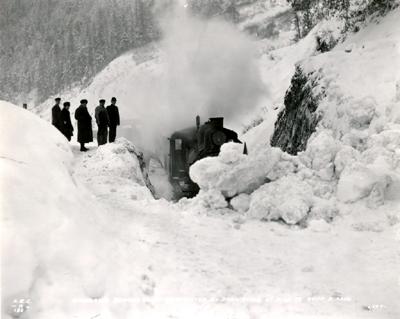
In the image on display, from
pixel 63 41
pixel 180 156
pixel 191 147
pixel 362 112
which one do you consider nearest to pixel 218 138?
pixel 191 147

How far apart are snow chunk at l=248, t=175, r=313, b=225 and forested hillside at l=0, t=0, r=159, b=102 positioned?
54.6 metres

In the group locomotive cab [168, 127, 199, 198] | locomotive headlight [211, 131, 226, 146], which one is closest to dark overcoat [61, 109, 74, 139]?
locomotive cab [168, 127, 199, 198]

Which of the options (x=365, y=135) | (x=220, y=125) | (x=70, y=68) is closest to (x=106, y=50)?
(x=70, y=68)

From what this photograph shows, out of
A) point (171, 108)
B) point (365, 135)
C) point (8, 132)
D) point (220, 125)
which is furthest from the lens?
point (171, 108)

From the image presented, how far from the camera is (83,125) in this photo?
13508 millimetres

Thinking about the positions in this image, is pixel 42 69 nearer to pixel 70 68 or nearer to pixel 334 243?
pixel 70 68

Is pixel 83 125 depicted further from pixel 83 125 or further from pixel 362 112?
pixel 362 112

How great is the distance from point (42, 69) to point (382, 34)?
5492cm

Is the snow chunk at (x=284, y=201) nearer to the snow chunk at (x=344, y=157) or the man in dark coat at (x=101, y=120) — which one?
the snow chunk at (x=344, y=157)

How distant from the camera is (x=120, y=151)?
38.2 ft

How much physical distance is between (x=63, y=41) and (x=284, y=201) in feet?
203

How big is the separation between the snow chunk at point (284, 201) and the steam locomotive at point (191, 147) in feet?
17.5

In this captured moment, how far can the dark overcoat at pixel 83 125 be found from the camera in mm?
13445

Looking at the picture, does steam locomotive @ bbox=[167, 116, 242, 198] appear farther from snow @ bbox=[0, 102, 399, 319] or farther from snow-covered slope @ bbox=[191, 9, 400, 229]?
snow @ bbox=[0, 102, 399, 319]
